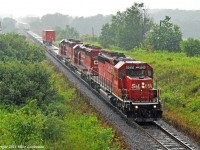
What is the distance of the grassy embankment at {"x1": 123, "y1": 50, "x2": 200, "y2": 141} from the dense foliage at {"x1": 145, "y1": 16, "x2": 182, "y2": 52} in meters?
15.4

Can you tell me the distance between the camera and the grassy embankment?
21.0 metres

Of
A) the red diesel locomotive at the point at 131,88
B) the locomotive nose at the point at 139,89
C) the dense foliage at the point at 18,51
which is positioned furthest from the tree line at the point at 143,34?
the locomotive nose at the point at 139,89

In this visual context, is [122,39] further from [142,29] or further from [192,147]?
[192,147]

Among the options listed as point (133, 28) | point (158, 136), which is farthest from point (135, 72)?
point (133, 28)

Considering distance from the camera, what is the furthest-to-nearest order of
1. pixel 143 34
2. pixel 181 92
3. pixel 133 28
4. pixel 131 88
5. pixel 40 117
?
pixel 143 34 < pixel 133 28 < pixel 181 92 < pixel 131 88 < pixel 40 117

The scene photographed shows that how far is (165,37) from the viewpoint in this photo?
5394 cm

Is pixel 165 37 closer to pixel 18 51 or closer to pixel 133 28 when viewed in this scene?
pixel 133 28

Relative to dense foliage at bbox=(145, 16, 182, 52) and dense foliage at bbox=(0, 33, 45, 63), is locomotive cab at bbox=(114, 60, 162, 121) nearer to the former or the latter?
dense foliage at bbox=(0, 33, 45, 63)

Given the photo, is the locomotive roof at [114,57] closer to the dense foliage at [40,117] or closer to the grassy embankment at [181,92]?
the dense foliage at [40,117]

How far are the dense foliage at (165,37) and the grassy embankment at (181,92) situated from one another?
15383 millimetres

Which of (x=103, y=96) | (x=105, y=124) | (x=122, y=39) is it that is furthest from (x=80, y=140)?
(x=122, y=39)

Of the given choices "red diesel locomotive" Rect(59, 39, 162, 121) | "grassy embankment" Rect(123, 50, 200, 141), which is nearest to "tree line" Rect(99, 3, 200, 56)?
"grassy embankment" Rect(123, 50, 200, 141)

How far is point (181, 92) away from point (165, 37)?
26957 mm

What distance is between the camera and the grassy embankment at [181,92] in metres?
21.0
